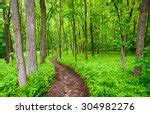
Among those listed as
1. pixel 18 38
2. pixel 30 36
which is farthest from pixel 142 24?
pixel 18 38

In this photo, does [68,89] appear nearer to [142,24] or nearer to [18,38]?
[18,38]

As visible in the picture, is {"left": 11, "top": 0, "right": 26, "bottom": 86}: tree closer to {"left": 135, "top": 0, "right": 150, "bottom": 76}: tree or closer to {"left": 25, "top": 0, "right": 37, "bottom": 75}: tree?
{"left": 25, "top": 0, "right": 37, "bottom": 75}: tree

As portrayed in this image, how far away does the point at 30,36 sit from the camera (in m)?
15.2

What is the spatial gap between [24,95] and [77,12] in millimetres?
20538

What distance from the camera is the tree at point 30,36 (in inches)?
588

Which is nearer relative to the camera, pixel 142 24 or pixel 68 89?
pixel 68 89

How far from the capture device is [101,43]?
1837 inches

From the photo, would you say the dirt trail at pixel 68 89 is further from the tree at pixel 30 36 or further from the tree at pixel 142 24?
the tree at pixel 142 24

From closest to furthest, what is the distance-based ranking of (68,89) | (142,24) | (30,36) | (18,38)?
(18,38)
(68,89)
(30,36)
(142,24)

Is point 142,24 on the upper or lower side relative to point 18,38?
upper

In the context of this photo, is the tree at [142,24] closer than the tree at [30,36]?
No

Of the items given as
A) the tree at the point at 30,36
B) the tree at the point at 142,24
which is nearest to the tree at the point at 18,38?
the tree at the point at 30,36

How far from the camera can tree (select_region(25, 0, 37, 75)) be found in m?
14.9

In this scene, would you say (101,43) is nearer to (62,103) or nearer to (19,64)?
(19,64)
